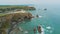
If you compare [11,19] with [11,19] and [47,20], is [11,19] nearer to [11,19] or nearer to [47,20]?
[11,19]

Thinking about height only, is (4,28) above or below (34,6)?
below

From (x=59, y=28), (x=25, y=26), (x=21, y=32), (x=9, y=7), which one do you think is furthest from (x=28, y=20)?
(x=59, y=28)

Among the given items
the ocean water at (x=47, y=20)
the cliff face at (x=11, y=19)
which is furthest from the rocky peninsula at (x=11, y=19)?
the ocean water at (x=47, y=20)

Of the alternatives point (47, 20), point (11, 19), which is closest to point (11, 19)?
point (11, 19)

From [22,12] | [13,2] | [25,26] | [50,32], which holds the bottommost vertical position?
[50,32]

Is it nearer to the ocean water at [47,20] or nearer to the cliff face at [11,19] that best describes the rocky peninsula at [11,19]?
the cliff face at [11,19]

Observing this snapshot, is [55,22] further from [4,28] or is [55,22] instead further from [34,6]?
[4,28]
